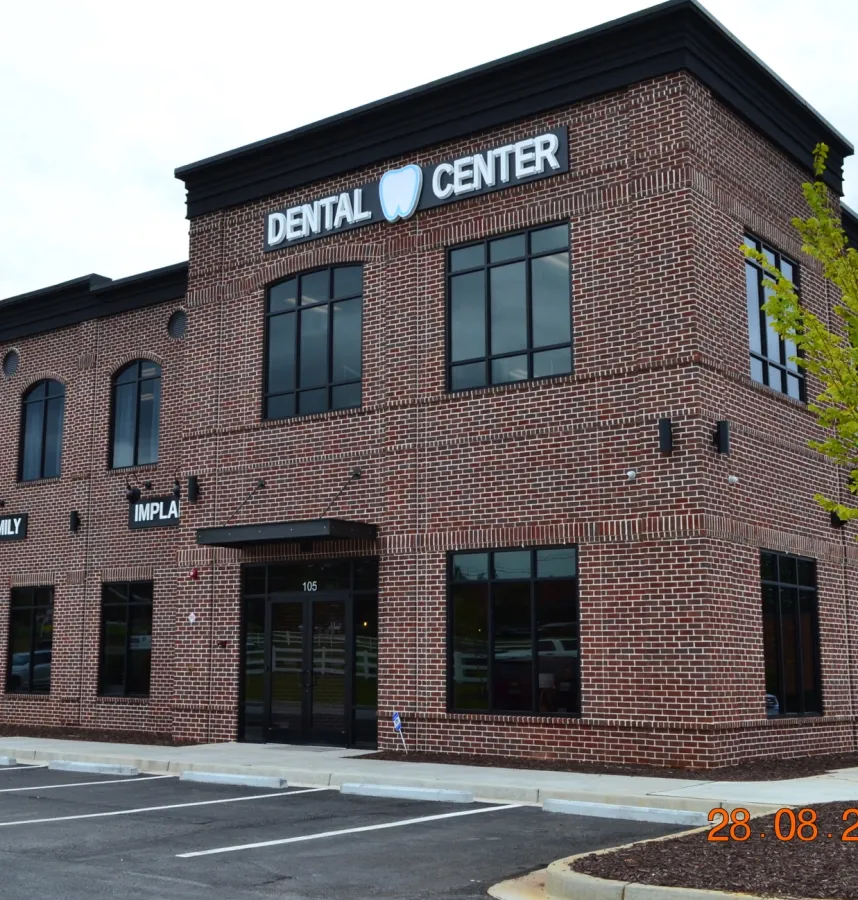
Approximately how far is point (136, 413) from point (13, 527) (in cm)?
430

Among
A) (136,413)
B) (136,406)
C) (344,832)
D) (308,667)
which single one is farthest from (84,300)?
(344,832)

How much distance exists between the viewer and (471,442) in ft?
58.1

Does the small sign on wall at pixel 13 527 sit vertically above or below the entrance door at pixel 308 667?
above

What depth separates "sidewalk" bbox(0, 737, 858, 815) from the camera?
40.3ft

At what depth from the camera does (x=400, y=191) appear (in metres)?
19.1

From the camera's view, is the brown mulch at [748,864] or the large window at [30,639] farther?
the large window at [30,639]

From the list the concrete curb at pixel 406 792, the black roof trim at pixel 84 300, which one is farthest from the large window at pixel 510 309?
the black roof trim at pixel 84 300

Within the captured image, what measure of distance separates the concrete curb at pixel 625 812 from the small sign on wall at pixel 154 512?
12296 mm

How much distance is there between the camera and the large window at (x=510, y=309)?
57.1 feet

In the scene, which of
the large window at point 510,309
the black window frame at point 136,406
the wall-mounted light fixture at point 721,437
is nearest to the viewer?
the wall-mounted light fixture at point 721,437

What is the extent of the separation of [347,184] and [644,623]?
29.1 feet

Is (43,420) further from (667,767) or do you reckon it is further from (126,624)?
(667,767)

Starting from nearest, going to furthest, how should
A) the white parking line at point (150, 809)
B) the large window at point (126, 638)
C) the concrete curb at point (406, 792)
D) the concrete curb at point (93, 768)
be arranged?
the white parking line at point (150, 809)
the concrete curb at point (406, 792)
the concrete curb at point (93, 768)
the large window at point (126, 638)

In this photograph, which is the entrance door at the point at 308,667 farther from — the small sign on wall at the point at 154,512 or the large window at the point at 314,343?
the small sign on wall at the point at 154,512
